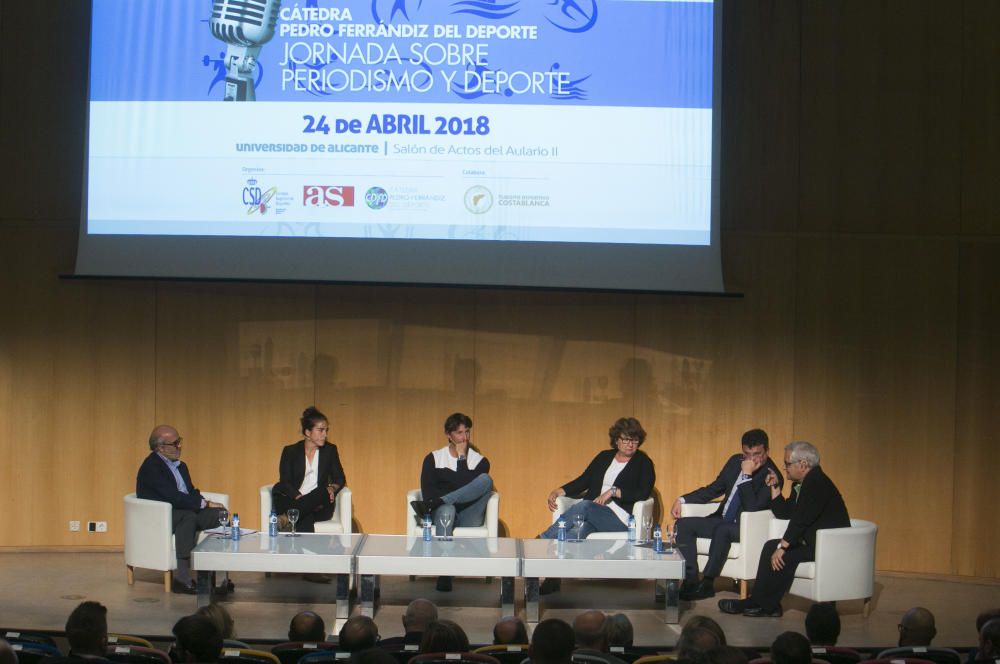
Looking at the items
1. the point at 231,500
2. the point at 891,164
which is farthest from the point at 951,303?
the point at 231,500

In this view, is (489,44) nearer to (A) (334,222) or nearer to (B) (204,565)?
(A) (334,222)

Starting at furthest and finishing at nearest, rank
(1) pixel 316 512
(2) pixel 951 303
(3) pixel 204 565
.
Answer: (2) pixel 951 303 → (1) pixel 316 512 → (3) pixel 204 565

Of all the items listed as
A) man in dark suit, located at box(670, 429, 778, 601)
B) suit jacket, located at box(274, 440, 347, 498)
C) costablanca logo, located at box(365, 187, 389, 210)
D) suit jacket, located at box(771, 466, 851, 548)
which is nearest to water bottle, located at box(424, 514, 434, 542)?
suit jacket, located at box(274, 440, 347, 498)

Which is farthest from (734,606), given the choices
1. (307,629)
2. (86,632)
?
(86,632)

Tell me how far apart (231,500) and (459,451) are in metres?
1.66

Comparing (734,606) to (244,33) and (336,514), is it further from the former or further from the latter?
(244,33)

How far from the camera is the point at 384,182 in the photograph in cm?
773

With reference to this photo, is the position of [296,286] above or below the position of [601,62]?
below

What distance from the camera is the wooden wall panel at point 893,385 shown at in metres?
8.04

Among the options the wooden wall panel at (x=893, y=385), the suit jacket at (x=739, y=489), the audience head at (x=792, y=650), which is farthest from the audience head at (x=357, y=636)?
the wooden wall panel at (x=893, y=385)

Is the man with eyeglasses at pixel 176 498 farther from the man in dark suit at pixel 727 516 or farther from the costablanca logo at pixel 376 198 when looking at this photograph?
the man in dark suit at pixel 727 516

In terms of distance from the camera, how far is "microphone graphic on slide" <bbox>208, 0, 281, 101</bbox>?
25.5ft

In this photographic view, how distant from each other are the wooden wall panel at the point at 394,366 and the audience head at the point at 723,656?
4823mm

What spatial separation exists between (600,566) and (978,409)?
3202mm
